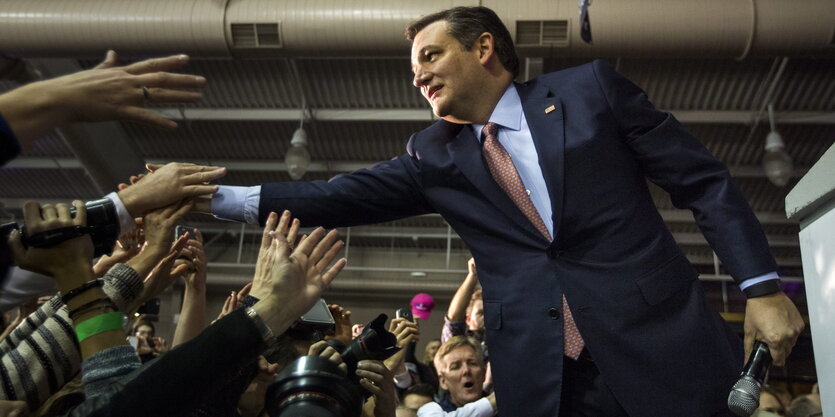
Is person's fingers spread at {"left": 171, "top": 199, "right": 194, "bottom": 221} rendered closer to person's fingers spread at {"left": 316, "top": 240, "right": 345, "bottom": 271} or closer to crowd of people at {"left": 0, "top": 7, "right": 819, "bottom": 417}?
crowd of people at {"left": 0, "top": 7, "right": 819, "bottom": 417}

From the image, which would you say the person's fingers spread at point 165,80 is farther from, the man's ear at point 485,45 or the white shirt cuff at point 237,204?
the man's ear at point 485,45

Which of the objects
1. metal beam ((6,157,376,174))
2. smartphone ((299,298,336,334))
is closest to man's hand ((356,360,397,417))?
smartphone ((299,298,336,334))

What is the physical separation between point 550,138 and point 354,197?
0.48 m

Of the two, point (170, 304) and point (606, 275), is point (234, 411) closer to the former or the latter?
point (606, 275)

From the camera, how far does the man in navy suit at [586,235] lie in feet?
4.44

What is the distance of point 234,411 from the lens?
5.46 feet

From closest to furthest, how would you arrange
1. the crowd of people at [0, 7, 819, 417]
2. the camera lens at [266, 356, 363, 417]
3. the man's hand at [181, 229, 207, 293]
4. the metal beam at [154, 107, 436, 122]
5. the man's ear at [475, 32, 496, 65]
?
the camera lens at [266, 356, 363, 417] < the crowd of people at [0, 7, 819, 417] < the man's ear at [475, 32, 496, 65] < the man's hand at [181, 229, 207, 293] < the metal beam at [154, 107, 436, 122]

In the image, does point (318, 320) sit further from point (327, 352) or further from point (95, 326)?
point (95, 326)

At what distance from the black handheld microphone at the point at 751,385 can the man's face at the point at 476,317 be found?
10.5 feet

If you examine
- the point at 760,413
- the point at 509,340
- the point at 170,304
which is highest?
the point at 509,340

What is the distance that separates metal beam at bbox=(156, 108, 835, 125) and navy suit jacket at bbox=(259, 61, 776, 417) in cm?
498

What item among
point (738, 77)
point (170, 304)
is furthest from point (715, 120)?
point (170, 304)

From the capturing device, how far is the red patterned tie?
1399mm

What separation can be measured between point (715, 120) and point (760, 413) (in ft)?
12.1
